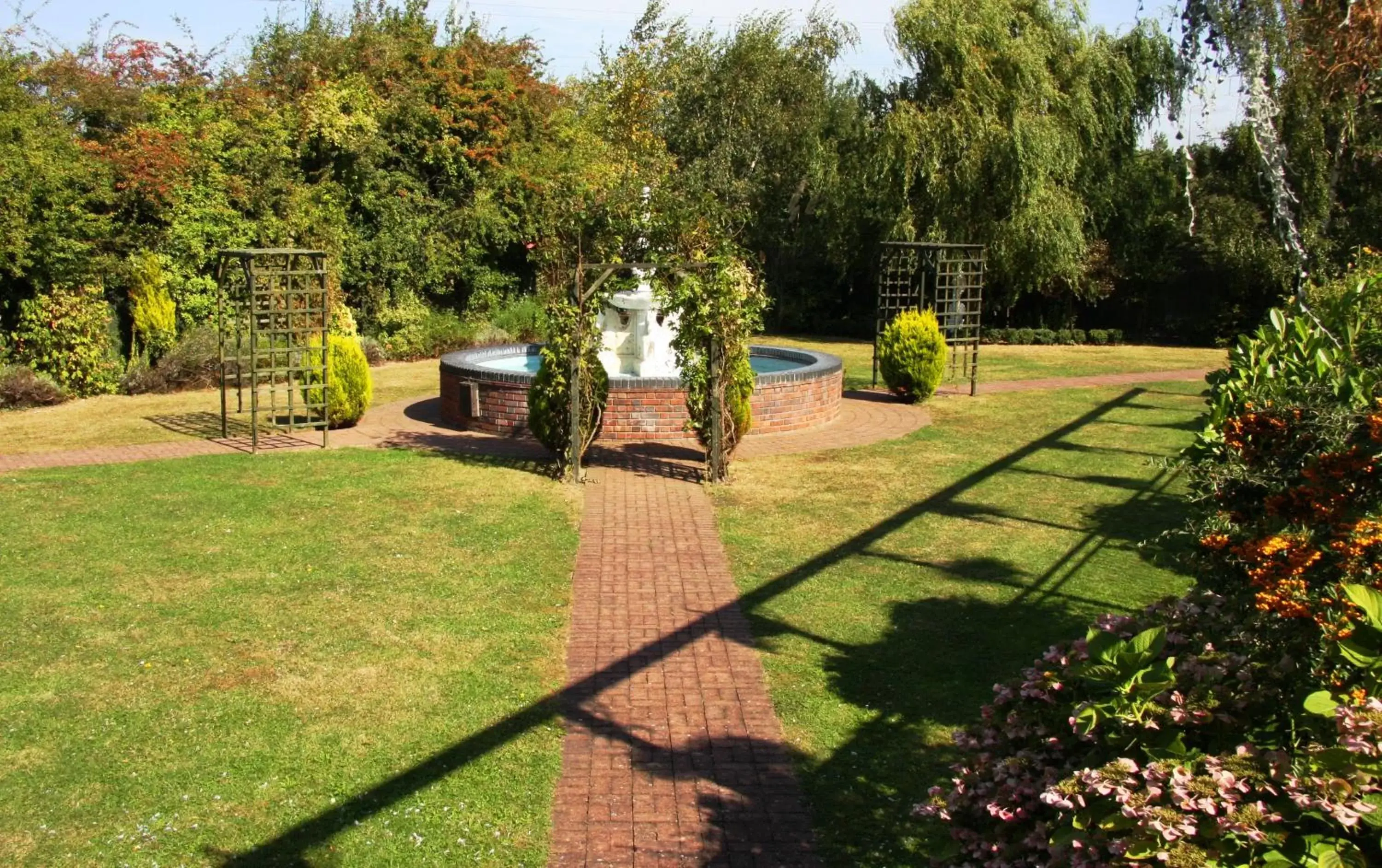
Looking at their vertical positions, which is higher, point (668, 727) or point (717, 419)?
point (717, 419)

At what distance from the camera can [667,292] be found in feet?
35.4

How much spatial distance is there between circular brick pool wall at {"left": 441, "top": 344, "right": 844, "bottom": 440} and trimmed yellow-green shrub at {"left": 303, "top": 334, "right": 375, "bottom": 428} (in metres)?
1.03

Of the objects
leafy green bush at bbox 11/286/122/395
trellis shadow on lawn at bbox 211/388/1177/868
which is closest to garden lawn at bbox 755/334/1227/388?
trellis shadow on lawn at bbox 211/388/1177/868

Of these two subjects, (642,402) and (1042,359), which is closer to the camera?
(642,402)

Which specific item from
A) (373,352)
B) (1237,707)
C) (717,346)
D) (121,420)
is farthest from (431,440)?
(1237,707)

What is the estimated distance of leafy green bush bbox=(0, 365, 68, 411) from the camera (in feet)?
49.5

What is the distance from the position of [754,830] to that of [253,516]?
6.49 metres

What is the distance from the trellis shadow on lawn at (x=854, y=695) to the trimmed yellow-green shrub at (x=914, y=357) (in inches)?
292

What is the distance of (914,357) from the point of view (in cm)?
1587

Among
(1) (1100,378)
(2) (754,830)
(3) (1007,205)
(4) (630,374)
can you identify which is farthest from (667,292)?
(3) (1007,205)

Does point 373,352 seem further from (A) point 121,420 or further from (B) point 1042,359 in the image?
(B) point 1042,359

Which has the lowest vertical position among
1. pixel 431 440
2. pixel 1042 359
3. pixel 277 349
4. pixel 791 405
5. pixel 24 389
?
pixel 431 440

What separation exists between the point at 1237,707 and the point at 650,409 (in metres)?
10.3

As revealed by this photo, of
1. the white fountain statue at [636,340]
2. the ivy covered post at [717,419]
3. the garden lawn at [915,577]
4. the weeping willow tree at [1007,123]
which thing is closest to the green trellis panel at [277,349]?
the white fountain statue at [636,340]
